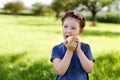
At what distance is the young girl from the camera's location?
4.09m

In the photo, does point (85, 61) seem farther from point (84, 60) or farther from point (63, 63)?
point (63, 63)

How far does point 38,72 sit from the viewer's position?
8.23 metres

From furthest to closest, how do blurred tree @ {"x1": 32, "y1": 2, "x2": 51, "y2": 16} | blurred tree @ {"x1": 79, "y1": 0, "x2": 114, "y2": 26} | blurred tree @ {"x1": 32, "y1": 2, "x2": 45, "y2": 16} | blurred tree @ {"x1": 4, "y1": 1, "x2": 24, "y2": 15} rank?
1. blurred tree @ {"x1": 4, "y1": 1, "x2": 24, "y2": 15}
2. blurred tree @ {"x1": 32, "y1": 2, "x2": 45, "y2": 16}
3. blurred tree @ {"x1": 32, "y1": 2, "x2": 51, "y2": 16}
4. blurred tree @ {"x1": 79, "y1": 0, "x2": 114, "y2": 26}

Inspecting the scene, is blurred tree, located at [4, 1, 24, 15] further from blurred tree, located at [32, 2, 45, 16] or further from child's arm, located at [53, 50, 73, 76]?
child's arm, located at [53, 50, 73, 76]

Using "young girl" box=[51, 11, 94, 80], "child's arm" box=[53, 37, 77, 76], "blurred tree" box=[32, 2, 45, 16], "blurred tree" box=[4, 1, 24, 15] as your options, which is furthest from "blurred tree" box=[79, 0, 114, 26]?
"child's arm" box=[53, 37, 77, 76]

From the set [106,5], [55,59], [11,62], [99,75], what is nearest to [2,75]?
[11,62]

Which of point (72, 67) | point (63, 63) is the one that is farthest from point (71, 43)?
point (72, 67)

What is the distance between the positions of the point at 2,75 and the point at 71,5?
4294 centimetres

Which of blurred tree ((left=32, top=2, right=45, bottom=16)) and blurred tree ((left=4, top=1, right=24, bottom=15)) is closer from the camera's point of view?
blurred tree ((left=32, top=2, right=45, bottom=16))

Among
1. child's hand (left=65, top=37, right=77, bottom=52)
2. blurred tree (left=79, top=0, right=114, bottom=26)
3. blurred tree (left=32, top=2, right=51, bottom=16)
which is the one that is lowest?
blurred tree (left=32, top=2, right=51, bottom=16)

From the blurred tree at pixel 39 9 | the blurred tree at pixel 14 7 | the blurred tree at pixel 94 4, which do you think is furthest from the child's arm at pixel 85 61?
the blurred tree at pixel 14 7

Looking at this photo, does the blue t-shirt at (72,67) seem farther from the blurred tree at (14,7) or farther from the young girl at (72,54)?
the blurred tree at (14,7)

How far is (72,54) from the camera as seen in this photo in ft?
13.5

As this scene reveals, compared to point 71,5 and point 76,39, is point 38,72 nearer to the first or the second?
point 76,39
